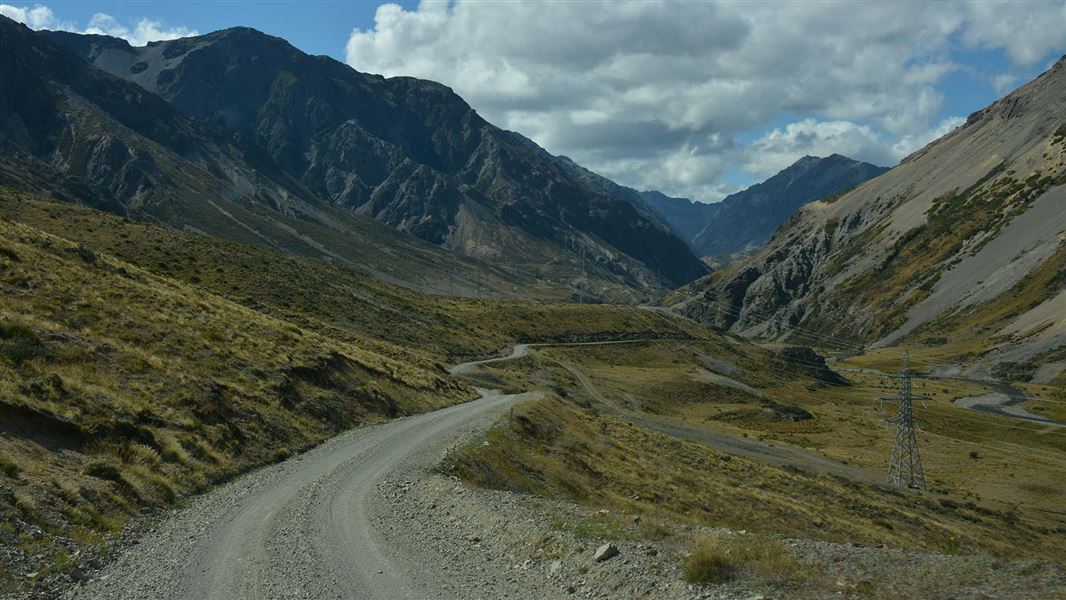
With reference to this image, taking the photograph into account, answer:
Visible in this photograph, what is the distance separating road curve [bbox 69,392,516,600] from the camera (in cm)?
1373

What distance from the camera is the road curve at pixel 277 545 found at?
1373cm

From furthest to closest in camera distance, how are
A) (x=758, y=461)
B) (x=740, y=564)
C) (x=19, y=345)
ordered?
(x=758, y=461) → (x=19, y=345) → (x=740, y=564)

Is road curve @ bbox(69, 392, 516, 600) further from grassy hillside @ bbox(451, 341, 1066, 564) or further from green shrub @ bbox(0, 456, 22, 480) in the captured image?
grassy hillside @ bbox(451, 341, 1066, 564)

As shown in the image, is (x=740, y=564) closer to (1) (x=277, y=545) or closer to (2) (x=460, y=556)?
(2) (x=460, y=556)

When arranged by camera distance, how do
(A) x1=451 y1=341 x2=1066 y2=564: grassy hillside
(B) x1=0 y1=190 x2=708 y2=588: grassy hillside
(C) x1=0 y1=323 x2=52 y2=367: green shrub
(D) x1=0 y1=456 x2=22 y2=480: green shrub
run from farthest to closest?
(A) x1=451 y1=341 x2=1066 y2=564: grassy hillside
(C) x1=0 y1=323 x2=52 y2=367: green shrub
(B) x1=0 y1=190 x2=708 y2=588: grassy hillside
(D) x1=0 y1=456 x2=22 y2=480: green shrub

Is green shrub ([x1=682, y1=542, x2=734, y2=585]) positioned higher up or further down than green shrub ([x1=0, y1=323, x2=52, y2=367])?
higher up

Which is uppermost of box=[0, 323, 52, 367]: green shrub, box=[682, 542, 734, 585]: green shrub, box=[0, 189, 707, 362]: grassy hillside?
box=[682, 542, 734, 585]: green shrub

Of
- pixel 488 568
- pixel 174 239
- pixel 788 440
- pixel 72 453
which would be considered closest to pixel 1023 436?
pixel 788 440

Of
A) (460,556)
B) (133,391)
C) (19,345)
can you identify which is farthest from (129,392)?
(460,556)

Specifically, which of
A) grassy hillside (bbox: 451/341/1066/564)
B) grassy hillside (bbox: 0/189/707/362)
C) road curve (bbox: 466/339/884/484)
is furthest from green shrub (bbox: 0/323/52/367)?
road curve (bbox: 466/339/884/484)

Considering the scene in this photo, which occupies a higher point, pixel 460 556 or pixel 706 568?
pixel 706 568

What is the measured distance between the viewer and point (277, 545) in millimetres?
16328

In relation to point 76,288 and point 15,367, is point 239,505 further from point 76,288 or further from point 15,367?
point 76,288

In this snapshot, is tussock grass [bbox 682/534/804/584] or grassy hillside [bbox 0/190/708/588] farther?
grassy hillside [bbox 0/190/708/588]
